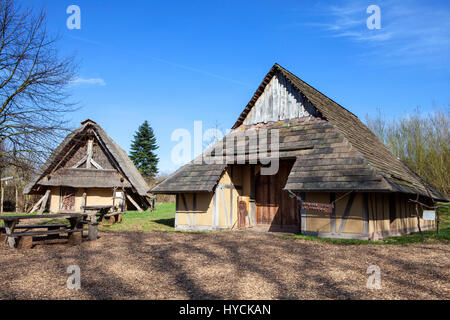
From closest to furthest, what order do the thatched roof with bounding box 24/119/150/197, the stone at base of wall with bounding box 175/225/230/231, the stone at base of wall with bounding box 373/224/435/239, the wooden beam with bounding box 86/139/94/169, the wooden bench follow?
the wooden bench < the stone at base of wall with bounding box 373/224/435/239 < the stone at base of wall with bounding box 175/225/230/231 < the thatched roof with bounding box 24/119/150/197 < the wooden beam with bounding box 86/139/94/169

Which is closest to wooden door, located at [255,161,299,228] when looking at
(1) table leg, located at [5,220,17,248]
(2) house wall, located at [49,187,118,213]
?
(1) table leg, located at [5,220,17,248]

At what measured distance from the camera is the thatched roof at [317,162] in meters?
10.8

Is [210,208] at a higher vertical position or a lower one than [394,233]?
higher

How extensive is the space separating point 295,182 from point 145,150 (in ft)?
139

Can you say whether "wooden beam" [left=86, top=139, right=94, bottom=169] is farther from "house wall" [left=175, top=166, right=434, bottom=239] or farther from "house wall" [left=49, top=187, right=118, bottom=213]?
"house wall" [left=175, top=166, right=434, bottom=239]

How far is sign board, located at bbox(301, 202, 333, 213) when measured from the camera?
1104 centimetres

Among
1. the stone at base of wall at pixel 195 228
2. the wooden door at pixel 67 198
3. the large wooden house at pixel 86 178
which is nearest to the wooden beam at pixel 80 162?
the large wooden house at pixel 86 178

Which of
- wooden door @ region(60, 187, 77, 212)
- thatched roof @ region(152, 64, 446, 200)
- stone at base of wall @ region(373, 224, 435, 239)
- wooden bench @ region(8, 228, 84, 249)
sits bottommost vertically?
stone at base of wall @ region(373, 224, 435, 239)

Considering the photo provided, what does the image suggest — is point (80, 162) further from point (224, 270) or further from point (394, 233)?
point (394, 233)

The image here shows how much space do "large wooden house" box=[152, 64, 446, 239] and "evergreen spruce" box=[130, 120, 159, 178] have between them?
36.2 meters

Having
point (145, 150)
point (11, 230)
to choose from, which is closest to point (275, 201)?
point (11, 230)

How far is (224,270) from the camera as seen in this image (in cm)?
665

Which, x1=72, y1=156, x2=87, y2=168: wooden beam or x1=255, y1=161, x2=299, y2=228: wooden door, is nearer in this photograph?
x1=255, y1=161, x2=299, y2=228: wooden door

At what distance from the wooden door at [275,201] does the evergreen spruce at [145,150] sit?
36212 millimetres
